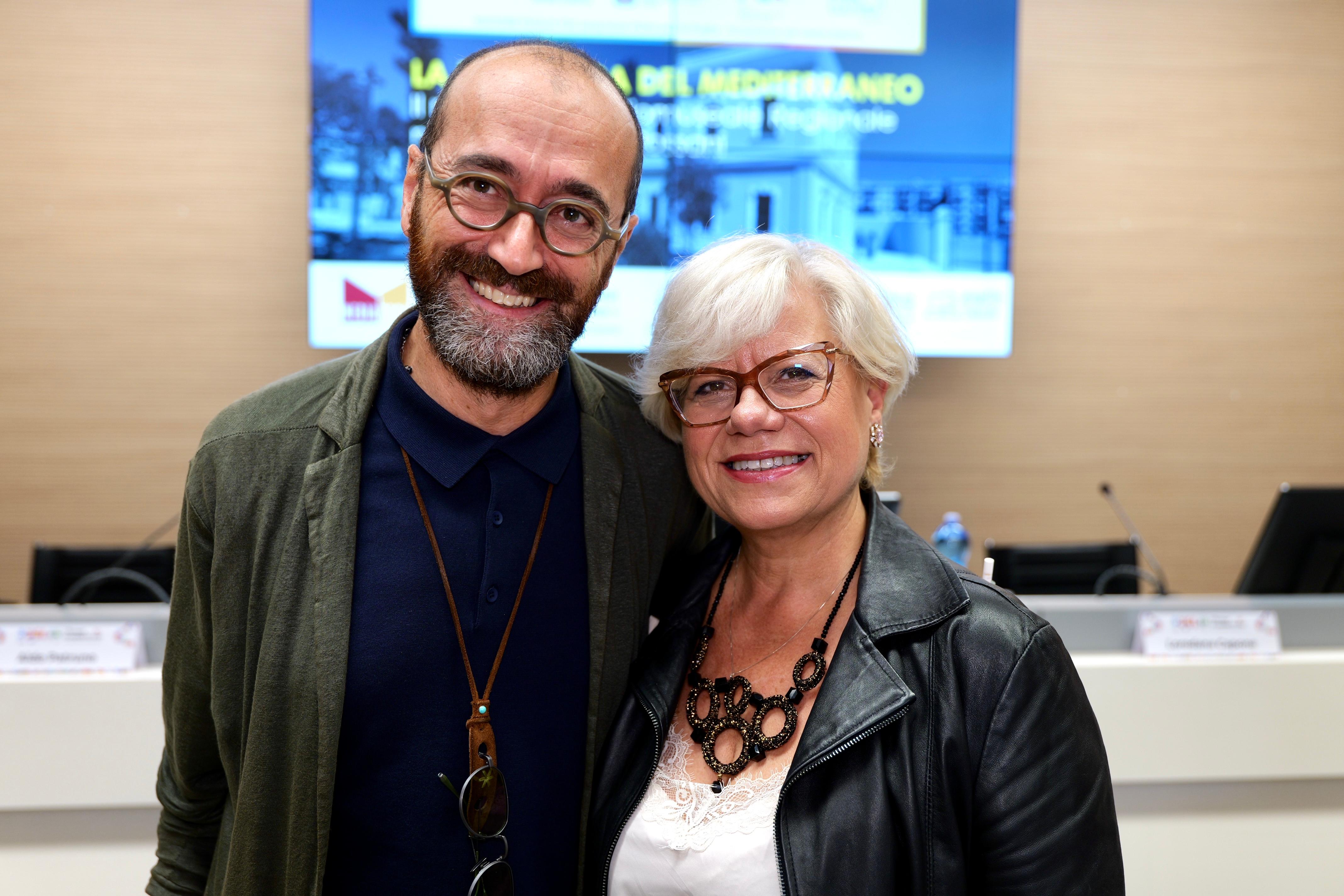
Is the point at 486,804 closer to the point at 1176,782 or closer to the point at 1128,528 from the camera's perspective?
the point at 1176,782

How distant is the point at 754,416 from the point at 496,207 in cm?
46

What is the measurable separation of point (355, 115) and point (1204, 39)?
12.0 feet

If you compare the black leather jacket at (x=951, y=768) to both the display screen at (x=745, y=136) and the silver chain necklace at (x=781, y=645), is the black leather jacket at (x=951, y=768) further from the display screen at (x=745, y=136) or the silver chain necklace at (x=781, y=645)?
the display screen at (x=745, y=136)

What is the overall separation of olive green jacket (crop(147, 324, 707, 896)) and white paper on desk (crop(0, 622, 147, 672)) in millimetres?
435

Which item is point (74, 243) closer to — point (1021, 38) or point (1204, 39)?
point (1021, 38)

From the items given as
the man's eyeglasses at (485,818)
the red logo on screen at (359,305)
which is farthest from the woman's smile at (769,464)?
the red logo on screen at (359,305)

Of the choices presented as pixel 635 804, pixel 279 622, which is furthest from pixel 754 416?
pixel 279 622

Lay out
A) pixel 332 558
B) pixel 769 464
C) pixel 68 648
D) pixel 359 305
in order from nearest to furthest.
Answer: pixel 332 558, pixel 769 464, pixel 68 648, pixel 359 305

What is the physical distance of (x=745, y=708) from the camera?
1297 millimetres

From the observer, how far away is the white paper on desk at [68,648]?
1.76 metres

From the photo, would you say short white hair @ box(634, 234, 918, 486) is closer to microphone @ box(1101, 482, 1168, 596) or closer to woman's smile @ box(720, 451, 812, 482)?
woman's smile @ box(720, 451, 812, 482)

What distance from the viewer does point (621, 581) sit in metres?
1.40

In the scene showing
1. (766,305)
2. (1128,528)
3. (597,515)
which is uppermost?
(766,305)

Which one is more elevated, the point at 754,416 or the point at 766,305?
the point at 766,305
